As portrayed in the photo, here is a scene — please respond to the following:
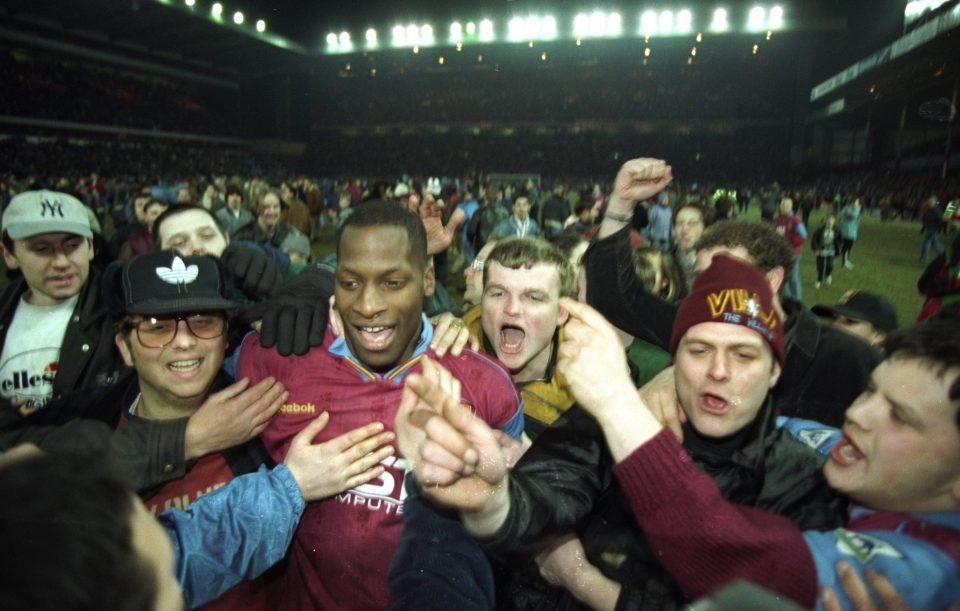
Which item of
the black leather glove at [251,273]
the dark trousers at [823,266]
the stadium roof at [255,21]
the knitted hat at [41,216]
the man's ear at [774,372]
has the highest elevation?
the stadium roof at [255,21]

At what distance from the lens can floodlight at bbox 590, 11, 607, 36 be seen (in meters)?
33.9

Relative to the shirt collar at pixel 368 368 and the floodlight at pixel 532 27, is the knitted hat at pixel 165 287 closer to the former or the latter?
the shirt collar at pixel 368 368

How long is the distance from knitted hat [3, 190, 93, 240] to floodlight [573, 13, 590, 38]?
3615cm

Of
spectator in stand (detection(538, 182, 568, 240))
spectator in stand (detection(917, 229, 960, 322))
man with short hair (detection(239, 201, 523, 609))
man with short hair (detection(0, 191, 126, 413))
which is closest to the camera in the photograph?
man with short hair (detection(239, 201, 523, 609))

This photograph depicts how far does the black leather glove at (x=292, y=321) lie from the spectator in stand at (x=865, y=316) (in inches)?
109

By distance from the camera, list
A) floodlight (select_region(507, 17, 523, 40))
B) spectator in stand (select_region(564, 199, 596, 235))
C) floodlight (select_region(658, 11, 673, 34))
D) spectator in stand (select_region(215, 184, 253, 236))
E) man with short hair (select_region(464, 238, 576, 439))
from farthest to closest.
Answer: floodlight (select_region(507, 17, 523, 40)), floodlight (select_region(658, 11, 673, 34)), spectator in stand (select_region(564, 199, 596, 235)), spectator in stand (select_region(215, 184, 253, 236)), man with short hair (select_region(464, 238, 576, 439))

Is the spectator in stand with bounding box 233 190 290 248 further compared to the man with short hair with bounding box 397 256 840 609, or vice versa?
the spectator in stand with bounding box 233 190 290 248

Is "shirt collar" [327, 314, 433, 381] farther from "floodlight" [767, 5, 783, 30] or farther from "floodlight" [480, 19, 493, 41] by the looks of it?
"floodlight" [767, 5, 783, 30]

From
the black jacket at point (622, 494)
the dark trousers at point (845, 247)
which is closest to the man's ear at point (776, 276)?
the black jacket at point (622, 494)

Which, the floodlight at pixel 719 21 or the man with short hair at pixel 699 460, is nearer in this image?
the man with short hair at pixel 699 460

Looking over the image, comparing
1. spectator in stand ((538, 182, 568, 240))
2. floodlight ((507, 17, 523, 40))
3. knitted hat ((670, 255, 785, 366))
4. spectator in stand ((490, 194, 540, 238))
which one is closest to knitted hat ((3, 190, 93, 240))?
knitted hat ((670, 255, 785, 366))

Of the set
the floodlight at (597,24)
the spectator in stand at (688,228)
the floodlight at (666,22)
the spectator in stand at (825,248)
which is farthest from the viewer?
the floodlight at (597,24)

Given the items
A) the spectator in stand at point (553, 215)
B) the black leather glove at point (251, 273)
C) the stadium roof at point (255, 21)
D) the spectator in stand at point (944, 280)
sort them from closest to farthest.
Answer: the black leather glove at point (251, 273) → the spectator in stand at point (944, 280) → the spectator in stand at point (553, 215) → the stadium roof at point (255, 21)

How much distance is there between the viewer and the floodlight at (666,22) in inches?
1291
